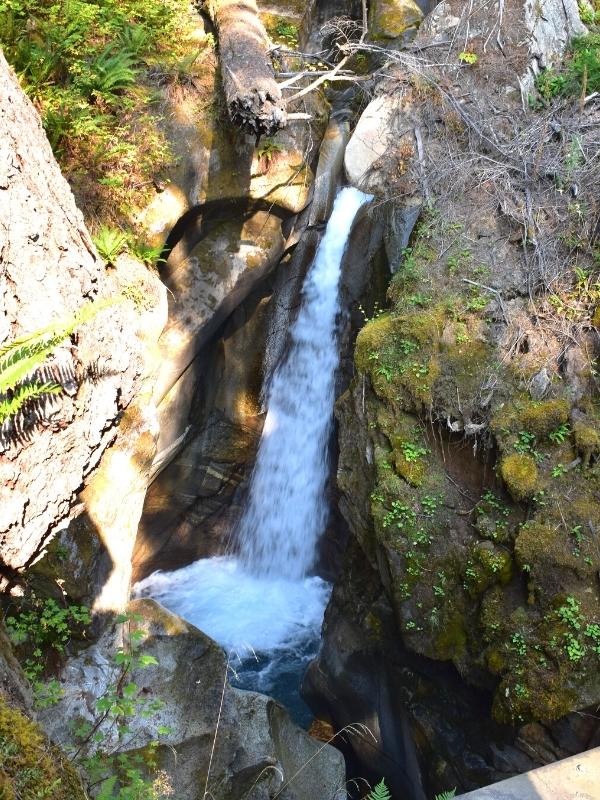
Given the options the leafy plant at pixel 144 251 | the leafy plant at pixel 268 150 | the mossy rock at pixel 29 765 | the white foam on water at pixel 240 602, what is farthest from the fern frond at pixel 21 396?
the white foam on water at pixel 240 602

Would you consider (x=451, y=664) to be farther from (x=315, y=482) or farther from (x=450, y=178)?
(x=450, y=178)

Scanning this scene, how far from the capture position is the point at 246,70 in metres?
7.62

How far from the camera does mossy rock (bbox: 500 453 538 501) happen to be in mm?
5566

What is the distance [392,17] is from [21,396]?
1112cm

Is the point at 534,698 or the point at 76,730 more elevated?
the point at 534,698

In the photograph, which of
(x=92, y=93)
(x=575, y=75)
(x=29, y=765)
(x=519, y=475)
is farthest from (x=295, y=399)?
(x=29, y=765)

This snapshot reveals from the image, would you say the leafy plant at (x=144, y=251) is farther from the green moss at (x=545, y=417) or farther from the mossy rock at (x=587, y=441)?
the mossy rock at (x=587, y=441)

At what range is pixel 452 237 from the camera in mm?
7406

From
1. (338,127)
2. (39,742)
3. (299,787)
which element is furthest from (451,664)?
(338,127)

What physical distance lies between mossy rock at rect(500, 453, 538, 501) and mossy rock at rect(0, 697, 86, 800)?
4303mm

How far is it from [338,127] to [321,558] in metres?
7.37

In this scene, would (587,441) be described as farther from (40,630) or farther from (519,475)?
(40,630)

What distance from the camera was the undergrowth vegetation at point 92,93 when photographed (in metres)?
7.21

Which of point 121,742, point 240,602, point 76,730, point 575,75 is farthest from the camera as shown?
point 240,602
